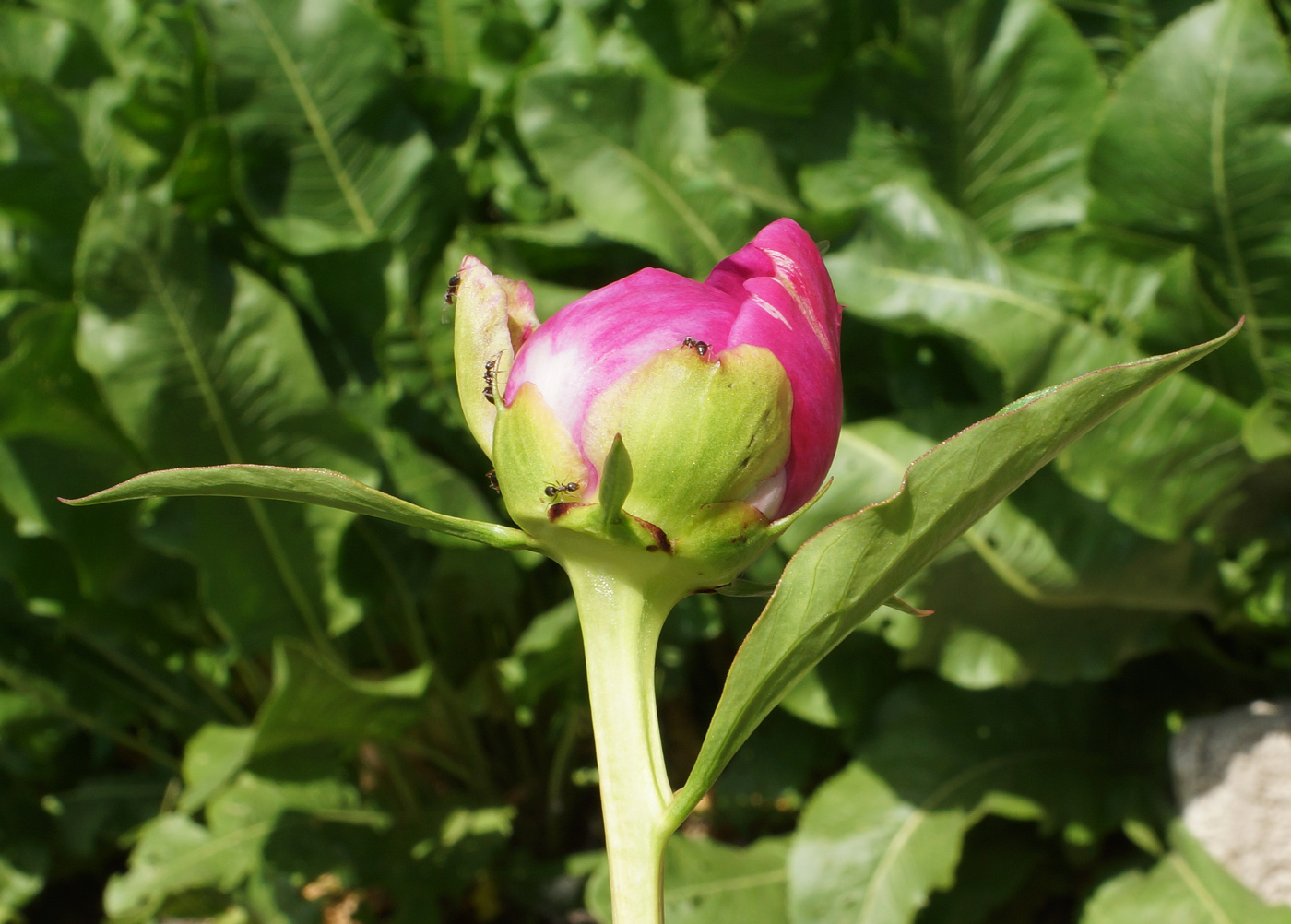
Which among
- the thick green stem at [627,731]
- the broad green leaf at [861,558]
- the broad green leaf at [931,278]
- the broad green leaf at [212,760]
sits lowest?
the broad green leaf at [212,760]

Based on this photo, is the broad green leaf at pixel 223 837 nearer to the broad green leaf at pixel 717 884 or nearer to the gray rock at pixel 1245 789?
the broad green leaf at pixel 717 884

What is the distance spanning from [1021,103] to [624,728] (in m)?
1.56

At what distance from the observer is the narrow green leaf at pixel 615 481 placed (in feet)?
0.80

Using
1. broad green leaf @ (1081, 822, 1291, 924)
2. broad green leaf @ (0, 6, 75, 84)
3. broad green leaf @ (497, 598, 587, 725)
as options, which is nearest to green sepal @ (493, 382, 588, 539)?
broad green leaf @ (497, 598, 587, 725)

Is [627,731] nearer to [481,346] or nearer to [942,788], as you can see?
[481,346]

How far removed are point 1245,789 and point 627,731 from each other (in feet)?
5.00

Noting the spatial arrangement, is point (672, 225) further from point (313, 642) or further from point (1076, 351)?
point (313, 642)

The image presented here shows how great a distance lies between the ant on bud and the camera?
0.26m

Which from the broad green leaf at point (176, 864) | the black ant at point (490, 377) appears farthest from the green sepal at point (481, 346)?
the broad green leaf at point (176, 864)

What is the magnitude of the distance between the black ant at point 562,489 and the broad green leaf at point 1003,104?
1.44m

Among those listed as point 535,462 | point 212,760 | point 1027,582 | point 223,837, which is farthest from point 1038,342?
point 223,837

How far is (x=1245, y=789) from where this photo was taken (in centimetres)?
149

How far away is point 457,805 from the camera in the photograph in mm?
1867

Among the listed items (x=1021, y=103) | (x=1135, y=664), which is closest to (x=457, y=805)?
(x=1135, y=664)
